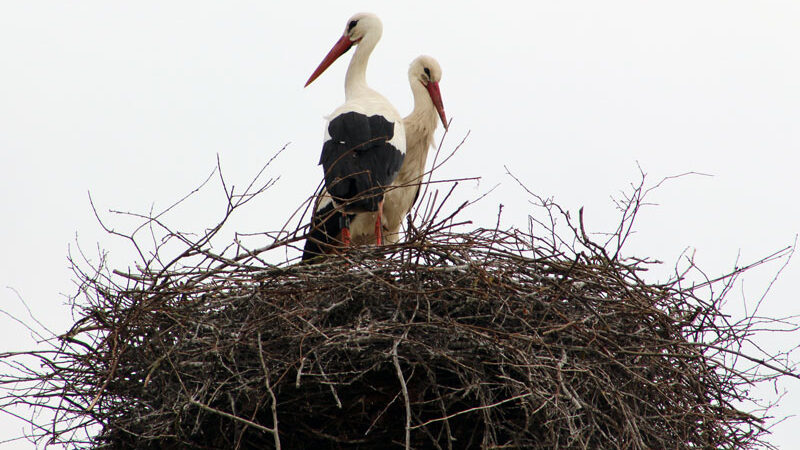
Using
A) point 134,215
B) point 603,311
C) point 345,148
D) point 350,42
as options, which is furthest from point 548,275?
point 350,42

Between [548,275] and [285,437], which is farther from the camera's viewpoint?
[548,275]

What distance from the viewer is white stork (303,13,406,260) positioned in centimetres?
472

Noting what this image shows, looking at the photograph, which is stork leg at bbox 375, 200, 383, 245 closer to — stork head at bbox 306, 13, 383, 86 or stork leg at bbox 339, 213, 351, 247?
stork leg at bbox 339, 213, 351, 247

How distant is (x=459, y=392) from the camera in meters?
3.07

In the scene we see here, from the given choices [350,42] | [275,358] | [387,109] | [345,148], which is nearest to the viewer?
[275,358]

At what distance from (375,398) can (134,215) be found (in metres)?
1.00

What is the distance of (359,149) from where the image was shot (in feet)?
16.0

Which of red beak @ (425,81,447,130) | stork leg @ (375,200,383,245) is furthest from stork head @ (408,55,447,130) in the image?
stork leg @ (375,200,383,245)

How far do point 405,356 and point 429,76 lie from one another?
2878 millimetres

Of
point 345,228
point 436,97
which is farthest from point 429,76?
point 345,228

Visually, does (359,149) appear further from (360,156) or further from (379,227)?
(379,227)

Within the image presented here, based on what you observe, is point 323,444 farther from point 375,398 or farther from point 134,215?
point 134,215

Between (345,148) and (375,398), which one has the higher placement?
(345,148)

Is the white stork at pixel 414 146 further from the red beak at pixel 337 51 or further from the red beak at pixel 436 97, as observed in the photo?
the red beak at pixel 337 51
